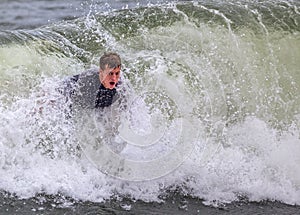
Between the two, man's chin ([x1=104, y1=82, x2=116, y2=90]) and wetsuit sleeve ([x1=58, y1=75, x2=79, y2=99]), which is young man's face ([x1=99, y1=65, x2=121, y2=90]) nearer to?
man's chin ([x1=104, y1=82, x2=116, y2=90])

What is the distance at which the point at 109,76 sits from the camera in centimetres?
707

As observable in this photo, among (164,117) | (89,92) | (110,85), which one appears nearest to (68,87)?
(89,92)

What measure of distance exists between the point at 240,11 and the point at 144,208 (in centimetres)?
414

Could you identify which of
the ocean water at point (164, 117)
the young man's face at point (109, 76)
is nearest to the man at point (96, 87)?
the young man's face at point (109, 76)

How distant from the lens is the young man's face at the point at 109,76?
277 inches

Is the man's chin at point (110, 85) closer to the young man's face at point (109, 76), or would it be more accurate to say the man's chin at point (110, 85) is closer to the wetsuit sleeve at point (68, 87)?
the young man's face at point (109, 76)

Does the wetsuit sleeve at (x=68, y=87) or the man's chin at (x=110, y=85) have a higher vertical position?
the man's chin at (x=110, y=85)

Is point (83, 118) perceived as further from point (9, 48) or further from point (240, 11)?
point (240, 11)

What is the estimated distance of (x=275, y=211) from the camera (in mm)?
7180

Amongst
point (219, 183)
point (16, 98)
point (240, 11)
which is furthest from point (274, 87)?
point (16, 98)

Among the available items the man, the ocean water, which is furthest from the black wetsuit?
the ocean water

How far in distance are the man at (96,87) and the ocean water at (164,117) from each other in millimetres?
142

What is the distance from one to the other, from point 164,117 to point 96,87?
138cm

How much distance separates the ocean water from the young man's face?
378 mm
